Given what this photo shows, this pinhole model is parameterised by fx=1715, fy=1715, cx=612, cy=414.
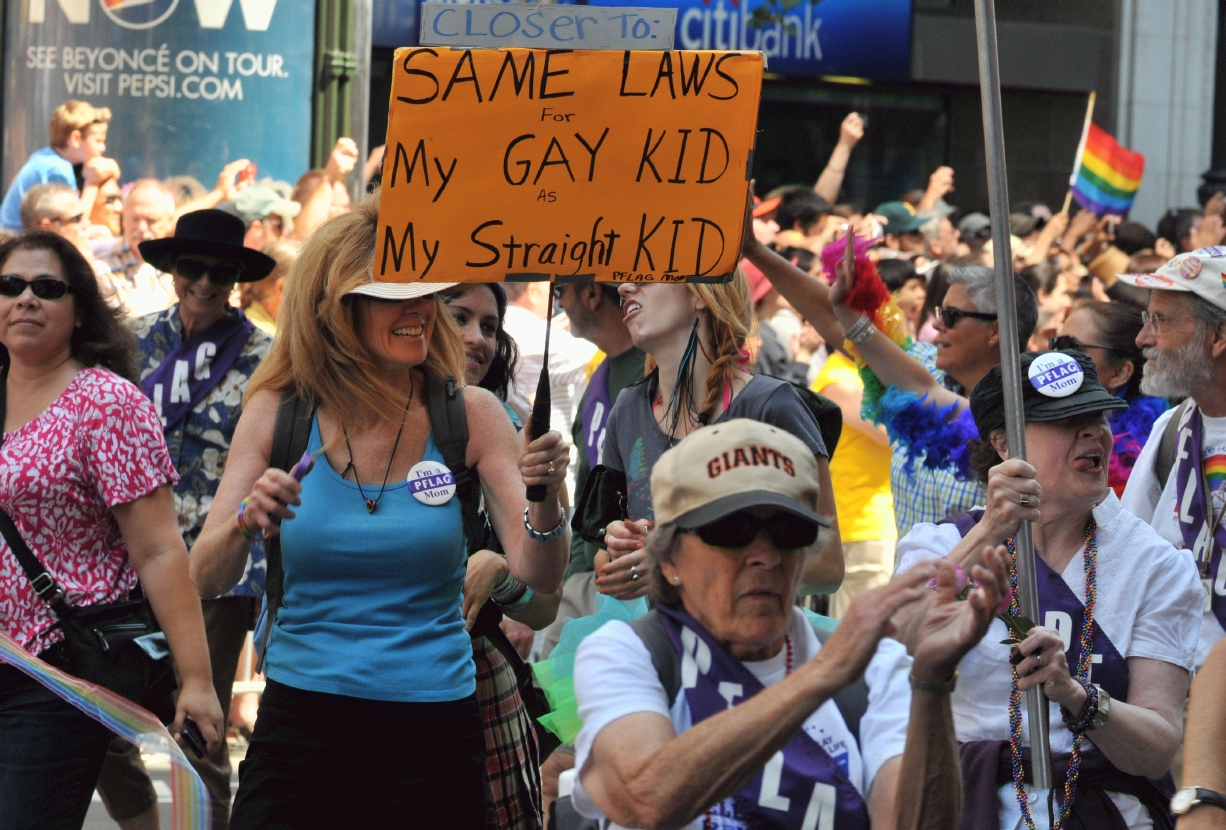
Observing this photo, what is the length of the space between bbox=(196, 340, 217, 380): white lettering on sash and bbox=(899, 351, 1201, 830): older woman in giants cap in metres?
3.16

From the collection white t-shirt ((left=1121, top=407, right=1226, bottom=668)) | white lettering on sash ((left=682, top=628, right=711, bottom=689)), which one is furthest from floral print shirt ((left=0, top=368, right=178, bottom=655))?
white t-shirt ((left=1121, top=407, right=1226, bottom=668))

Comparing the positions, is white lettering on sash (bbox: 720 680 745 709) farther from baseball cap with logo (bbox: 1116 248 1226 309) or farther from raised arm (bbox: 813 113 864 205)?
raised arm (bbox: 813 113 864 205)

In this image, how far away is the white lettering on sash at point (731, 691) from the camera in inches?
105

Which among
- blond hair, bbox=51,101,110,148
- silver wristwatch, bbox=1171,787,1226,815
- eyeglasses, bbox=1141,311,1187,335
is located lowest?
silver wristwatch, bbox=1171,787,1226,815

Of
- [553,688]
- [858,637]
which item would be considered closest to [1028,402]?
[553,688]

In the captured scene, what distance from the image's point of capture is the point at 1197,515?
4797 mm

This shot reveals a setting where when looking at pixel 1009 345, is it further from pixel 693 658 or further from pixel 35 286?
pixel 35 286

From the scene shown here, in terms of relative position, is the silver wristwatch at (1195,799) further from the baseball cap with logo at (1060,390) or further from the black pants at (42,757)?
the black pants at (42,757)

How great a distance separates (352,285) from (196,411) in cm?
238

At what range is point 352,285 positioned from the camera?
3.84 m

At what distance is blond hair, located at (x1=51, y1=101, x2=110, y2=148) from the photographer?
30.6 feet

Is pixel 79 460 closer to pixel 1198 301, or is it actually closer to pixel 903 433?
pixel 903 433

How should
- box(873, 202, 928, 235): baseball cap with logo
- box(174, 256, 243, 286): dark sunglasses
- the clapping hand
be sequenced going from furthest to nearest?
box(873, 202, 928, 235): baseball cap with logo
box(174, 256, 243, 286): dark sunglasses
the clapping hand

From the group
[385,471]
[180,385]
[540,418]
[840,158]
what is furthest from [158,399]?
[840,158]
